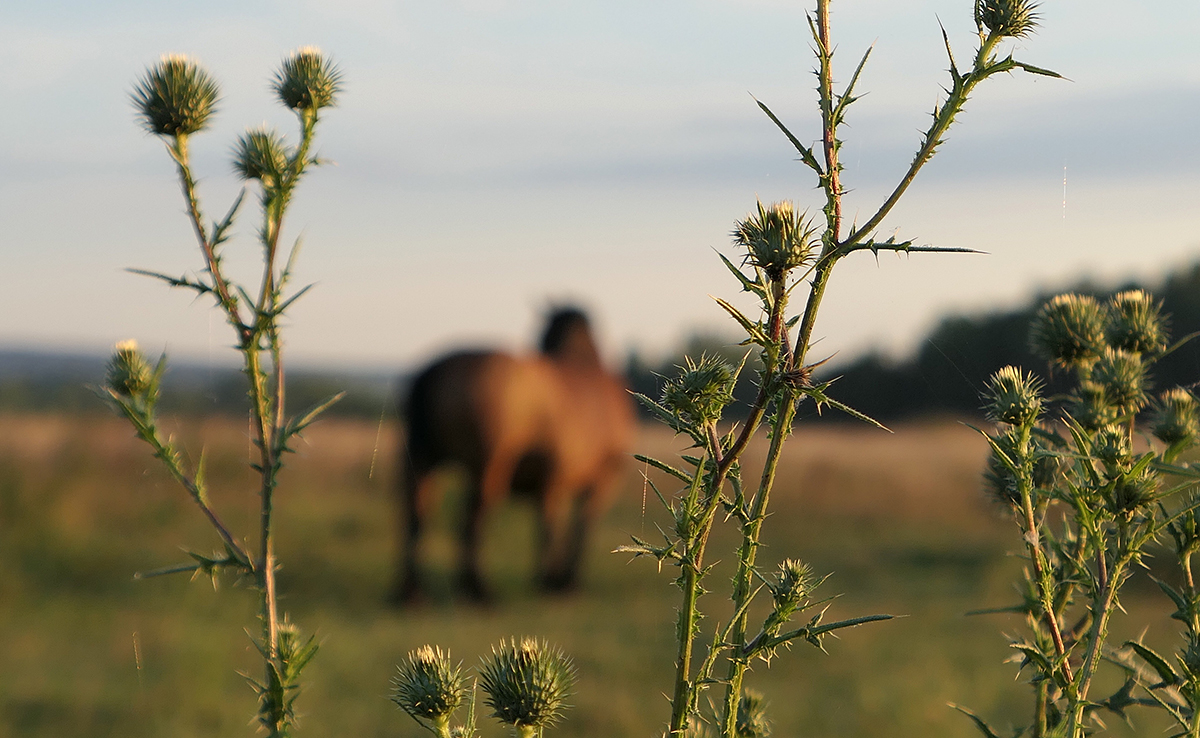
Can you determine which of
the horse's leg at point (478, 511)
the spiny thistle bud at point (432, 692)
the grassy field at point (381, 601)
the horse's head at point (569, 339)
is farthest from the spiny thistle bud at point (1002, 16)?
the horse's head at point (569, 339)

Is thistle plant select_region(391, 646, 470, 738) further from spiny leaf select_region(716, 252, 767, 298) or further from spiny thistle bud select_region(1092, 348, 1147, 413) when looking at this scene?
spiny thistle bud select_region(1092, 348, 1147, 413)

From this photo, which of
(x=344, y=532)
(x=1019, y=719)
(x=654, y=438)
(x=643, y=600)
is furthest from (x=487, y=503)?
(x=654, y=438)

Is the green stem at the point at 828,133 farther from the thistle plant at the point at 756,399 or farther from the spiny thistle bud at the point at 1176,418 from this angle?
the spiny thistle bud at the point at 1176,418

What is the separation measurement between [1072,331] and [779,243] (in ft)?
2.24

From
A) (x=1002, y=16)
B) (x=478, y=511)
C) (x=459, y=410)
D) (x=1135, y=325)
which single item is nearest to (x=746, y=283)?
(x=1002, y=16)

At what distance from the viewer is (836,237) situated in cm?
84

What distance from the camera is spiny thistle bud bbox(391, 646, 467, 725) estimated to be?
966 millimetres

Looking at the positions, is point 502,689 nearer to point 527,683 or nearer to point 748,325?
point 527,683

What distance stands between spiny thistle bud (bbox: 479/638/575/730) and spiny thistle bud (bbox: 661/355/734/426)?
0.88 ft

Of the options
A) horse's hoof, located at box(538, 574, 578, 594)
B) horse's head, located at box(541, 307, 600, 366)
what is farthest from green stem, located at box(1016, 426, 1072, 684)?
horse's head, located at box(541, 307, 600, 366)

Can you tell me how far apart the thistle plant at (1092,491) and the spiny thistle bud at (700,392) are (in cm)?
29

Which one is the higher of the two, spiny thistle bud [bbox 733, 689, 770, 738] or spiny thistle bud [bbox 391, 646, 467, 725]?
spiny thistle bud [bbox 391, 646, 467, 725]

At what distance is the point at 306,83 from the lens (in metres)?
1.44

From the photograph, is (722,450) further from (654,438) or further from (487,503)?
(654,438)
